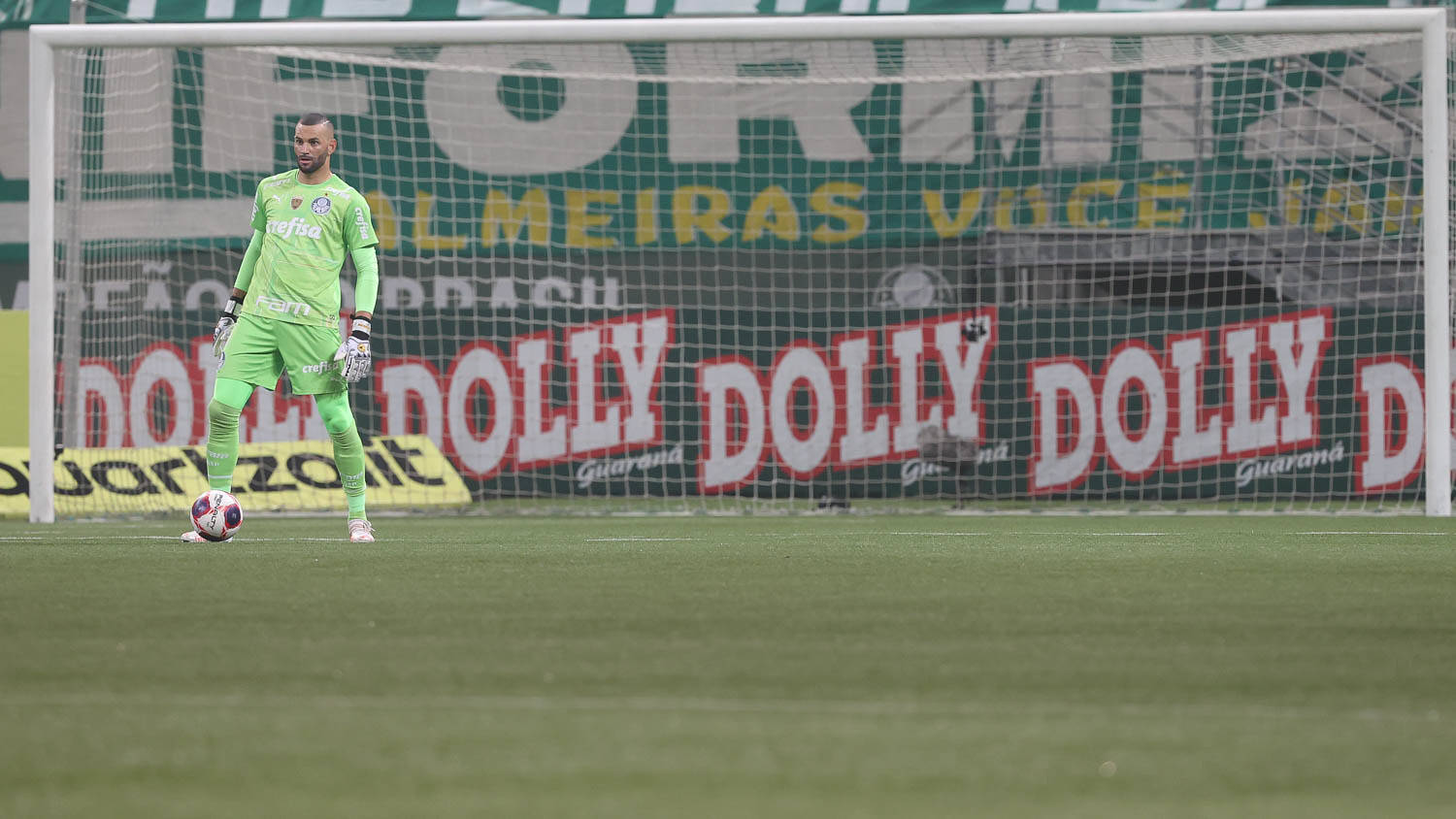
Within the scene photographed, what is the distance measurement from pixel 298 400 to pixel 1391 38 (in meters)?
6.85

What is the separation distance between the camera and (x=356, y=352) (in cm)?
654

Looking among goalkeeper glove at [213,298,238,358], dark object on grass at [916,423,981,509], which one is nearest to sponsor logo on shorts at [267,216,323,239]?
goalkeeper glove at [213,298,238,358]

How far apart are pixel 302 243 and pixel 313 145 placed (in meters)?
0.39

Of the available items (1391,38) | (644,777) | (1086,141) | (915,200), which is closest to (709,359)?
(915,200)

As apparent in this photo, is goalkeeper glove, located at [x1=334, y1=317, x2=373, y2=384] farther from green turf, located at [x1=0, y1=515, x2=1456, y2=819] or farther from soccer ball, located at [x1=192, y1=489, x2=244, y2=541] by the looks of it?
green turf, located at [x1=0, y1=515, x2=1456, y2=819]

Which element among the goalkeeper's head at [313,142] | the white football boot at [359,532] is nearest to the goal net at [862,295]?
the goalkeeper's head at [313,142]

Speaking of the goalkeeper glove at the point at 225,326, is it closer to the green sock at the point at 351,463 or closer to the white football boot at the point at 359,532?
the green sock at the point at 351,463

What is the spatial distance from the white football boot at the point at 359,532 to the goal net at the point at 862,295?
2.57 meters

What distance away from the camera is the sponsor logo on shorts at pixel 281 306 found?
6.65 metres

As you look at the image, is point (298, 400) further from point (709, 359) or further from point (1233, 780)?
point (1233, 780)

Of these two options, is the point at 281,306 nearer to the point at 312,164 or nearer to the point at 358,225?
the point at 358,225

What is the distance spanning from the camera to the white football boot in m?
6.89

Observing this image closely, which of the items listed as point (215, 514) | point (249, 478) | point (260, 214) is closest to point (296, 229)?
point (260, 214)

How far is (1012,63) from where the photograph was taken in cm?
1136
